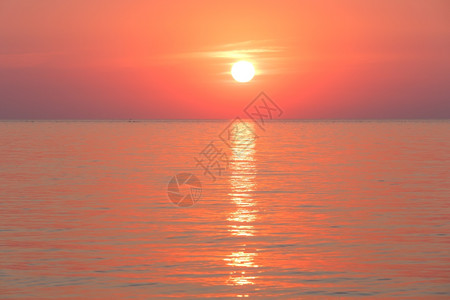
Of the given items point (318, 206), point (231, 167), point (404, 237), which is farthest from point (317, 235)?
point (231, 167)

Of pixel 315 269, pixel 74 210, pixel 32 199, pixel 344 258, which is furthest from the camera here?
pixel 32 199

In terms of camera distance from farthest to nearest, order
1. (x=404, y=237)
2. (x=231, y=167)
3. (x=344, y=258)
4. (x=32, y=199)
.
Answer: (x=231, y=167)
(x=32, y=199)
(x=404, y=237)
(x=344, y=258)

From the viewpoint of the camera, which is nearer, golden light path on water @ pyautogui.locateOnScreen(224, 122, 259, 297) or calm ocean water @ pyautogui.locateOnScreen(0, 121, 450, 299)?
calm ocean water @ pyautogui.locateOnScreen(0, 121, 450, 299)

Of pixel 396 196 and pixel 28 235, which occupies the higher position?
pixel 396 196

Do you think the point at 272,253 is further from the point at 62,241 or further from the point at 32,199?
the point at 32,199

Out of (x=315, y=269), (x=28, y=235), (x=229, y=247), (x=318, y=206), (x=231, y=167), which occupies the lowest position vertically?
(x=315, y=269)

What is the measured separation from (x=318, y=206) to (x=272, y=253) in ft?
29.6

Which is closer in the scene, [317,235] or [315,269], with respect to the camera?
[315,269]

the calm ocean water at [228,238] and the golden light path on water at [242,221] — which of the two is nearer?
the calm ocean water at [228,238]

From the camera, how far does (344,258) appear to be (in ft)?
56.3

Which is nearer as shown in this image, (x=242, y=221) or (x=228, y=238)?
(x=228, y=238)

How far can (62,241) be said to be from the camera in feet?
63.0

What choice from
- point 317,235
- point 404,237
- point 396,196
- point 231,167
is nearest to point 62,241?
point 317,235

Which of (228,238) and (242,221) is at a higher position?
(242,221)
